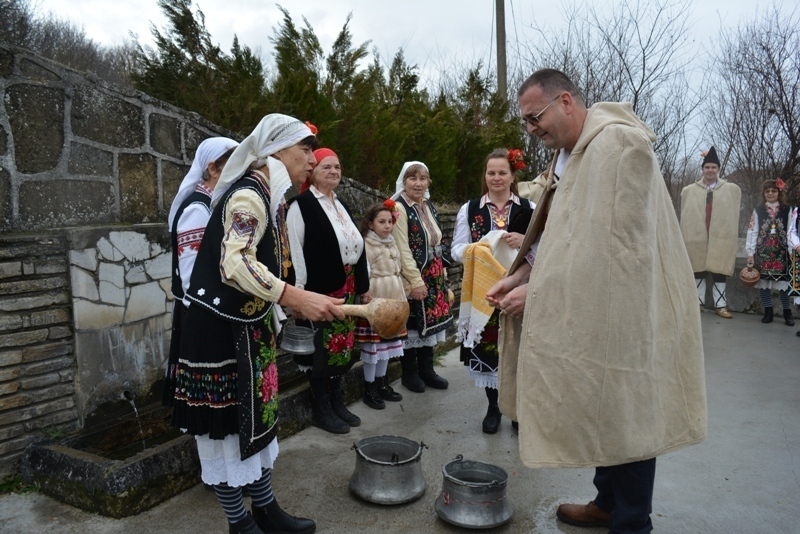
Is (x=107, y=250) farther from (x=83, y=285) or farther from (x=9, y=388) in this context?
(x=9, y=388)

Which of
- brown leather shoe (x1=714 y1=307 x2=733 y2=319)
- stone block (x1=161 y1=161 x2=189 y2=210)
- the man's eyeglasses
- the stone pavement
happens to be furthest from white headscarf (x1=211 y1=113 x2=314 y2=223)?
brown leather shoe (x1=714 y1=307 x2=733 y2=319)

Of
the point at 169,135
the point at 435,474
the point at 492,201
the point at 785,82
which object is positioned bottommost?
the point at 435,474

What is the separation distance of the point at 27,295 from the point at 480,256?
2596 mm

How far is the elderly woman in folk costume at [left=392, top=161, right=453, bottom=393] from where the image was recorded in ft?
16.9

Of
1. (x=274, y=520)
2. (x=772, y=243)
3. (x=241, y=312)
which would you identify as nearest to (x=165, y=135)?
(x=241, y=312)

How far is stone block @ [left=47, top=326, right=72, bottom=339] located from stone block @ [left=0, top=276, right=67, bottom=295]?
23 centimetres

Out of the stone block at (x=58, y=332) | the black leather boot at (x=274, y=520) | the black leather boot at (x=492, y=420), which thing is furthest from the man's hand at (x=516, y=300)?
the stone block at (x=58, y=332)

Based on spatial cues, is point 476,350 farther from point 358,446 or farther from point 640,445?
point 640,445

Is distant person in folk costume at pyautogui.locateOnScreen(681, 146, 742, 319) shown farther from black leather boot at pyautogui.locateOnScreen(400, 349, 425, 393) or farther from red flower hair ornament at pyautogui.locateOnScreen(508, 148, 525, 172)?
red flower hair ornament at pyautogui.locateOnScreen(508, 148, 525, 172)

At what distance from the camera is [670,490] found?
3613 millimetres

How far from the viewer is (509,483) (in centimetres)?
372

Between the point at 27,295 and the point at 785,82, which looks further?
the point at 785,82

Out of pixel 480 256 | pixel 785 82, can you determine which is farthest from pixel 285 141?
pixel 785 82

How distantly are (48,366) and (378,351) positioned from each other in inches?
92.0
